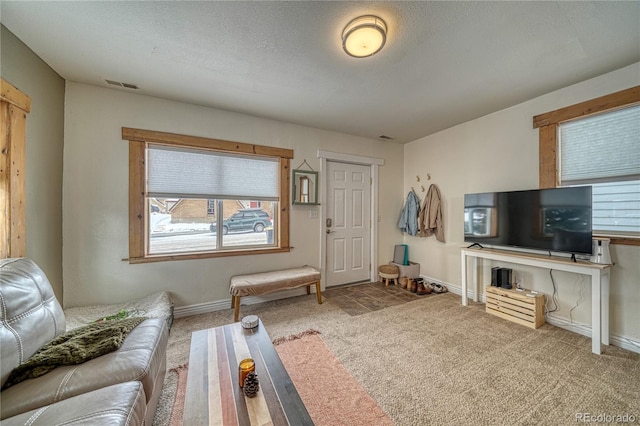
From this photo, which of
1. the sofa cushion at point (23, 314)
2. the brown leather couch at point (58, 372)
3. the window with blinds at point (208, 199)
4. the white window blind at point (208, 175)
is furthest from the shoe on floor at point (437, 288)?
the sofa cushion at point (23, 314)

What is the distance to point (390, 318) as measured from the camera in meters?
2.58

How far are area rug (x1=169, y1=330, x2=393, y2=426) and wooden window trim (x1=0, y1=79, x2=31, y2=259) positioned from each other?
1500 mm

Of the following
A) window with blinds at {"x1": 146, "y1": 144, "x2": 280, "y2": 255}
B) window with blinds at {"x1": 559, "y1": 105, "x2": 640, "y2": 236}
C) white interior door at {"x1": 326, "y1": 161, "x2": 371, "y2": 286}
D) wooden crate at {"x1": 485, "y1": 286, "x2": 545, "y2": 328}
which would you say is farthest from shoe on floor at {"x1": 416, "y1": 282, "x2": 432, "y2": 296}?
window with blinds at {"x1": 146, "y1": 144, "x2": 280, "y2": 255}

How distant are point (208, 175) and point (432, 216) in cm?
327

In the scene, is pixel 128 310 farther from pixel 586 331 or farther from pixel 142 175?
pixel 586 331

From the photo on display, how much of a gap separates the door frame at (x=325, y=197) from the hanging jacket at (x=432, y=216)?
2.46 feet

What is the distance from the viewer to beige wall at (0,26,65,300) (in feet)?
5.65

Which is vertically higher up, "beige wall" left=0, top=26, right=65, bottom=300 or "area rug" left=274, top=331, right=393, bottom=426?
"beige wall" left=0, top=26, right=65, bottom=300

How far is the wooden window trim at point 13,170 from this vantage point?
1.60 metres

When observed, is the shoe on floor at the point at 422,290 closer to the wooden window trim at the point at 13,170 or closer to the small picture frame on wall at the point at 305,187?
the small picture frame on wall at the point at 305,187

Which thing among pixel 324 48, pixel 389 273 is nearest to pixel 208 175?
pixel 324 48

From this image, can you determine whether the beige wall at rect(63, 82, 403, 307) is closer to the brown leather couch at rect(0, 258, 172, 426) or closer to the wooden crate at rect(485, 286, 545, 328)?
the brown leather couch at rect(0, 258, 172, 426)

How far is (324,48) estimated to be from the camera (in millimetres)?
1778

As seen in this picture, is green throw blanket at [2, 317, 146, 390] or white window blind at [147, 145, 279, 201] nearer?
green throw blanket at [2, 317, 146, 390]
